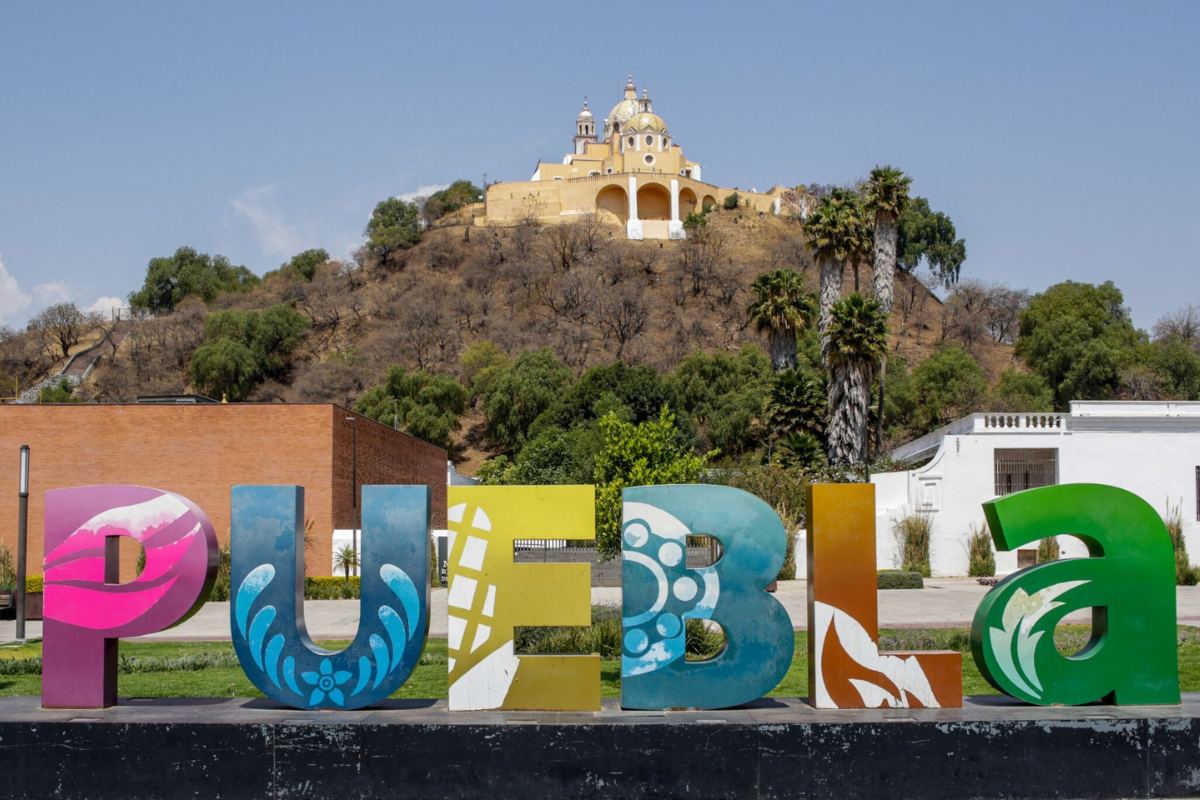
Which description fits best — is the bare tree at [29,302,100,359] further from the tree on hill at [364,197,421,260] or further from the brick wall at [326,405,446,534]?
the brick wall at [326,405,446,534]

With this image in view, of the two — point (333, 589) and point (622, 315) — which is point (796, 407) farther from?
point (622, 315)

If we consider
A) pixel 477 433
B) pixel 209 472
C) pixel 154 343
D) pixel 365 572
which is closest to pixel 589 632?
pixel 365 572

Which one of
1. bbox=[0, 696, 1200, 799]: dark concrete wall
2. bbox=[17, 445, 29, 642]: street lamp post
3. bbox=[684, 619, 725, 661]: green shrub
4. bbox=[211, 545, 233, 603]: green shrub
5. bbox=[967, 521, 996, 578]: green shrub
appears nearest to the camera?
bbox=[0, 696, 1200, 799]: dark concrete wall

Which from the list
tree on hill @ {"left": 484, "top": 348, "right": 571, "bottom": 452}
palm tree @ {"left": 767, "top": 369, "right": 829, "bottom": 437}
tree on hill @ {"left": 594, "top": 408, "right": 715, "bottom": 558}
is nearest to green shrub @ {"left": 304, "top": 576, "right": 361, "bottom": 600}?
tree on hill @ {"left": 594, "top": 408, "right": 715, "bottom": 558}

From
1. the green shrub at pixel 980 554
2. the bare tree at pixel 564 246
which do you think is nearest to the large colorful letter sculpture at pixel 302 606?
the green shrub at pixel 980 554

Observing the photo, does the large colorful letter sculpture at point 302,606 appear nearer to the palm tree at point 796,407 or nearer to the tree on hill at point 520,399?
the palm tree at point 796,407

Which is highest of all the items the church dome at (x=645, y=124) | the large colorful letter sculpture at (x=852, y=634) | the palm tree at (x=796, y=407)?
the church dome at (x=645, y=124)

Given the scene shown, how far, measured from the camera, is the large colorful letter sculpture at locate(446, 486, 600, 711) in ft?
28.1

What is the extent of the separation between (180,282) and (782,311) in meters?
88.4

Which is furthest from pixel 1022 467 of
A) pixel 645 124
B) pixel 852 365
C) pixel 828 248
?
pixel 645 124

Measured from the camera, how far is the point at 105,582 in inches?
350

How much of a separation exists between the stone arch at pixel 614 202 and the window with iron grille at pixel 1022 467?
80236 millimetres

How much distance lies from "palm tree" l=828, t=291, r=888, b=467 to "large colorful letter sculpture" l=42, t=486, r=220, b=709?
116ft

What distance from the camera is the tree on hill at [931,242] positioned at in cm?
11119
